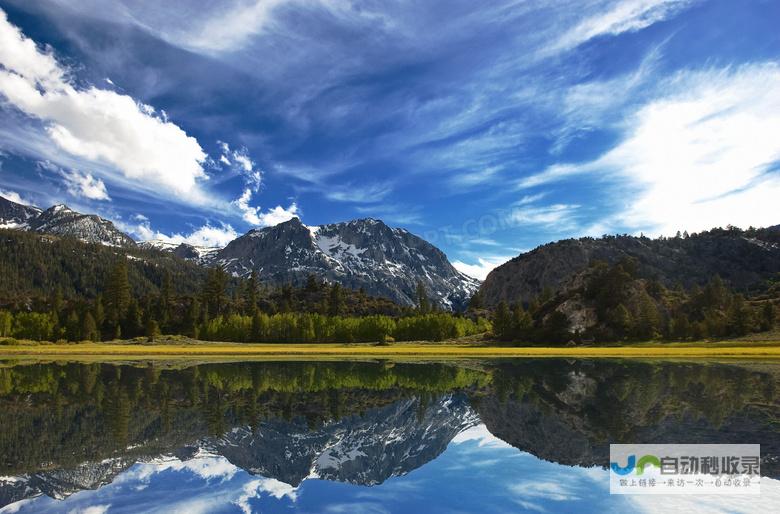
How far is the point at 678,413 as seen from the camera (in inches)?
1052

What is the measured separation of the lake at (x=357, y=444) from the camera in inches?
603

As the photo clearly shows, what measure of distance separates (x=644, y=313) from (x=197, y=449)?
465 ft

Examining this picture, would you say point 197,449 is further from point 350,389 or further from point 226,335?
point 226,335

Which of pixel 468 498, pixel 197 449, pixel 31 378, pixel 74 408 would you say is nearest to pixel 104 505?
pixel 197 449

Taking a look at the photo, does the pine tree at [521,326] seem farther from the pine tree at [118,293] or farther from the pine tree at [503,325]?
the pine tree at [118,293]

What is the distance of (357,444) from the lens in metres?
22.6

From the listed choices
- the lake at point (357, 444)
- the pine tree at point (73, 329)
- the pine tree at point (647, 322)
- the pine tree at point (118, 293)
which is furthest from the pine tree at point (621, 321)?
the pine tree at point (118, 293)

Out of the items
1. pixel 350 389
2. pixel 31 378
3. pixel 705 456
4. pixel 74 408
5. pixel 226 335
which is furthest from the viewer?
pixel 226 335

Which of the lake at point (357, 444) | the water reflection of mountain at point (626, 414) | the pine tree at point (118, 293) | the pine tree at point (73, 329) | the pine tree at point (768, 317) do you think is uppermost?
the pine tree at point (768, 317)

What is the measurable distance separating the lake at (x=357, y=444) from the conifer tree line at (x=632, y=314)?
3932 inches

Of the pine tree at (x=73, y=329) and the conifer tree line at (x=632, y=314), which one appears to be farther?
the pine tree at (x=73, y=329)

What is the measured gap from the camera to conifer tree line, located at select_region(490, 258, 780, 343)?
413ft

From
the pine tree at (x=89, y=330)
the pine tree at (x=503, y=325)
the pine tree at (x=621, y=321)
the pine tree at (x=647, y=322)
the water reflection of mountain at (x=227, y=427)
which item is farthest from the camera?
the pine tree at (x=89, y=330)

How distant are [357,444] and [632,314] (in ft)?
475
